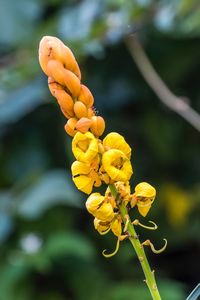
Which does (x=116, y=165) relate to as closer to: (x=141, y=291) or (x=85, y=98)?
(x=85, y=98)

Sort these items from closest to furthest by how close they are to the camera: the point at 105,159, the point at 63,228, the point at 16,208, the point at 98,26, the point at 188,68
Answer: the point at 105,159, the point at 98,26, the point at 16,208, the point at 63,228, the point at 188,68

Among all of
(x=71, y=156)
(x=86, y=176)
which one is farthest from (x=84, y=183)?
(x=71, y=156)

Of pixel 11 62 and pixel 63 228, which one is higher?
pixel 11 62

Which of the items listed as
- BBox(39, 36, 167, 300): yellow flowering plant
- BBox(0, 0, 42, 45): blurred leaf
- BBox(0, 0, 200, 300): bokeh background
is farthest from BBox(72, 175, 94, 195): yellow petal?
BBox(0, 0, 42, 45): blurred leaf

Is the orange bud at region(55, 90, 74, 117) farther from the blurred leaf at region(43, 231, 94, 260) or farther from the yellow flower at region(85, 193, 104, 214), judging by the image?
the blurred leaf at region(43, 231, 94, 260)

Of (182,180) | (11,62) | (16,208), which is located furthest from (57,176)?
(182,180)

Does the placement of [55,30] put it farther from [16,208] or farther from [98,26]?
[16,208]

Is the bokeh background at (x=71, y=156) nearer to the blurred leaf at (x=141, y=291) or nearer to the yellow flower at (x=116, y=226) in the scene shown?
the blurred leaf at (x=141, y=291)
